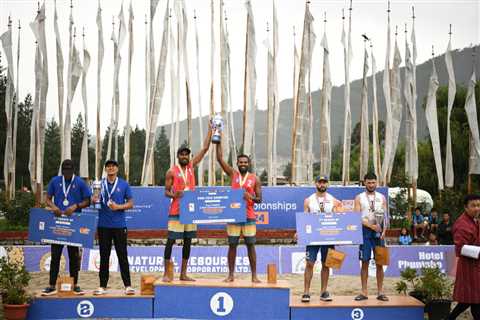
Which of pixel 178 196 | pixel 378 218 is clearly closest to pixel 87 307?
pixel 178 196

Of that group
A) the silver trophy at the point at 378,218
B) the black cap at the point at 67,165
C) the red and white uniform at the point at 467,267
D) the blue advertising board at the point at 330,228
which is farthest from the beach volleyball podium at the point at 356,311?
the black cap at the point at 67,165

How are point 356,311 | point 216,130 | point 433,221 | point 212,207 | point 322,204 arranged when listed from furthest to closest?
point 433,221 → point 322,204 → point 216,130 → point 212,207 → point 356,311

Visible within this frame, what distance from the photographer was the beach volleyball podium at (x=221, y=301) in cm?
826

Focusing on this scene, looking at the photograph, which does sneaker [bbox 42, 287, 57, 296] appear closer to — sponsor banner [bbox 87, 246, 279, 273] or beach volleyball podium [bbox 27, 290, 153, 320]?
beach volleyball podium [bbox 27, 290, 153, 320]

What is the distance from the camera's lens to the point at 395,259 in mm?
14266

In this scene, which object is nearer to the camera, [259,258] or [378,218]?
[378,218]

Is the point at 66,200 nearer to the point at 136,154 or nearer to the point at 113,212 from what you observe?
the point at 113,212

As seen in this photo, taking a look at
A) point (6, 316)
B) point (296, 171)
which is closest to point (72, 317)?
point (6, 316)

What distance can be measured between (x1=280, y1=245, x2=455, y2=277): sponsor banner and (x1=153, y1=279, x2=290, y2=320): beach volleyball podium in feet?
19.4

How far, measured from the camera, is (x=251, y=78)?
21.0 metres

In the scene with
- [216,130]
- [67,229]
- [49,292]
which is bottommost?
[49,292]

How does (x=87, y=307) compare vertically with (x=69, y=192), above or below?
below

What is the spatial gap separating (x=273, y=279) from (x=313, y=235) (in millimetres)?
800

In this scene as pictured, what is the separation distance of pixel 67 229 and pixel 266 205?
9621mm
